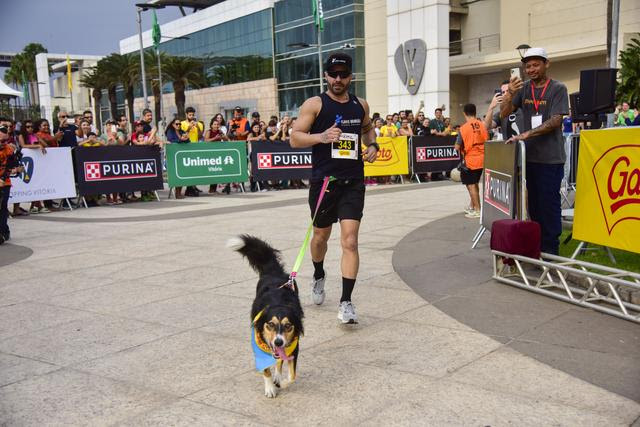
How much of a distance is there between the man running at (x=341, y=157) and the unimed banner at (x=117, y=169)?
1109 centimetres

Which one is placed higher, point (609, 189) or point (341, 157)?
A: point (341, 157)

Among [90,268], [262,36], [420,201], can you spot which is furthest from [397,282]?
[262,36]

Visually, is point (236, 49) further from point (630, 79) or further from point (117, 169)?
point (117, 169)

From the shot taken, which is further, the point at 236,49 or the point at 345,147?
the point at 236,49

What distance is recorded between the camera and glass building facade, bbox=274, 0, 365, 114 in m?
48.1

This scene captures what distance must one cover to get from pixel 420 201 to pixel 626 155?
854cm

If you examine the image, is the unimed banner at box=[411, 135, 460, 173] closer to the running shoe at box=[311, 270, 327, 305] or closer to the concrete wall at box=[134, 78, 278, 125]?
the running shoe at box=[311, 270, 327, 305]

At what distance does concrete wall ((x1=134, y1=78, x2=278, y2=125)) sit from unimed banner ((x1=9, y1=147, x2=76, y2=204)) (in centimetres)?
4343

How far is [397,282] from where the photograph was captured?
21.6 feet

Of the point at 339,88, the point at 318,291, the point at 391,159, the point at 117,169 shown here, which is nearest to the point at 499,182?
the point at 318,291

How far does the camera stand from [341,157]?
5.19 meters

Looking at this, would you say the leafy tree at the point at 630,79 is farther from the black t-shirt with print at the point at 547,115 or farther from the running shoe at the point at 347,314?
the running shoe at the point at 347,314

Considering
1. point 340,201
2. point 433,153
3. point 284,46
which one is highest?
point 284,46

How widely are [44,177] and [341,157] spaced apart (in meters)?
11.3
